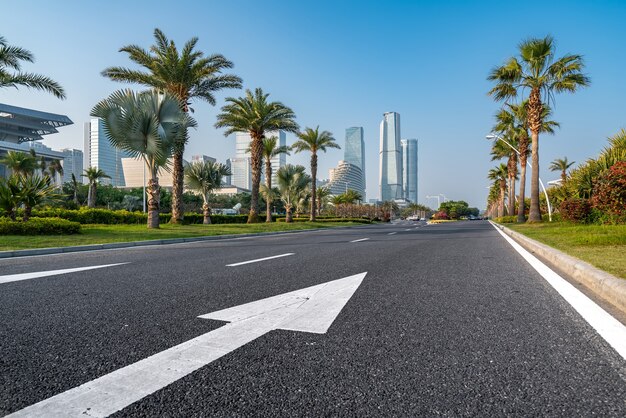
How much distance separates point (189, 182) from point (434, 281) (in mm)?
30271

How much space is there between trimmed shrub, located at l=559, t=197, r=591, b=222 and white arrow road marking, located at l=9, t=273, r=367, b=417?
711 inches

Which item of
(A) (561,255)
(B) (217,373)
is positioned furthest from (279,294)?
(A) (561,255)

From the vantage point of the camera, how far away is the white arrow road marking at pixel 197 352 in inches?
65.7

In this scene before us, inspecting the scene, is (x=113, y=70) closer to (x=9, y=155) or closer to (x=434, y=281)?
(x=434, y=281)

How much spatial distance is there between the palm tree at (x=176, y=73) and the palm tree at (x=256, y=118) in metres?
4.62

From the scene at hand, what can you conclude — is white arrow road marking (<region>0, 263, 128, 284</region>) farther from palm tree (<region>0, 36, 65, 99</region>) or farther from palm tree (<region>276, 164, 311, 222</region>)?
palm tree (<region>276, 164, 311, 222</region>)

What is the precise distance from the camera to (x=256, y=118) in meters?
28.8

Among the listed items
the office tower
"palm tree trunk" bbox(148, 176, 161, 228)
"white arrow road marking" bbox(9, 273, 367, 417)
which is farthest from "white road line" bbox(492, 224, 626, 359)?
the office tower

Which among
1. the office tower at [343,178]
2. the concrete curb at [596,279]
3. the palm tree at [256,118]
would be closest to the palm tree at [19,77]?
the palm tree at [256,118]

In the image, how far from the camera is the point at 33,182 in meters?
14.2

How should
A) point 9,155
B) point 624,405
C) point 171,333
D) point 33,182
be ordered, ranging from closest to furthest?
point 624,405 → point 171,333 → point 33,182 → point 9,155

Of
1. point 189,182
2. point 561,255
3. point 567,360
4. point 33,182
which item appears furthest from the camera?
point 189,182

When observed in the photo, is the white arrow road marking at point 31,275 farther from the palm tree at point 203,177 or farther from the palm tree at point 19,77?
the palm tree at point 203,177

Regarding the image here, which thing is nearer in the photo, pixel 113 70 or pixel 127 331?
pixel 127 331
